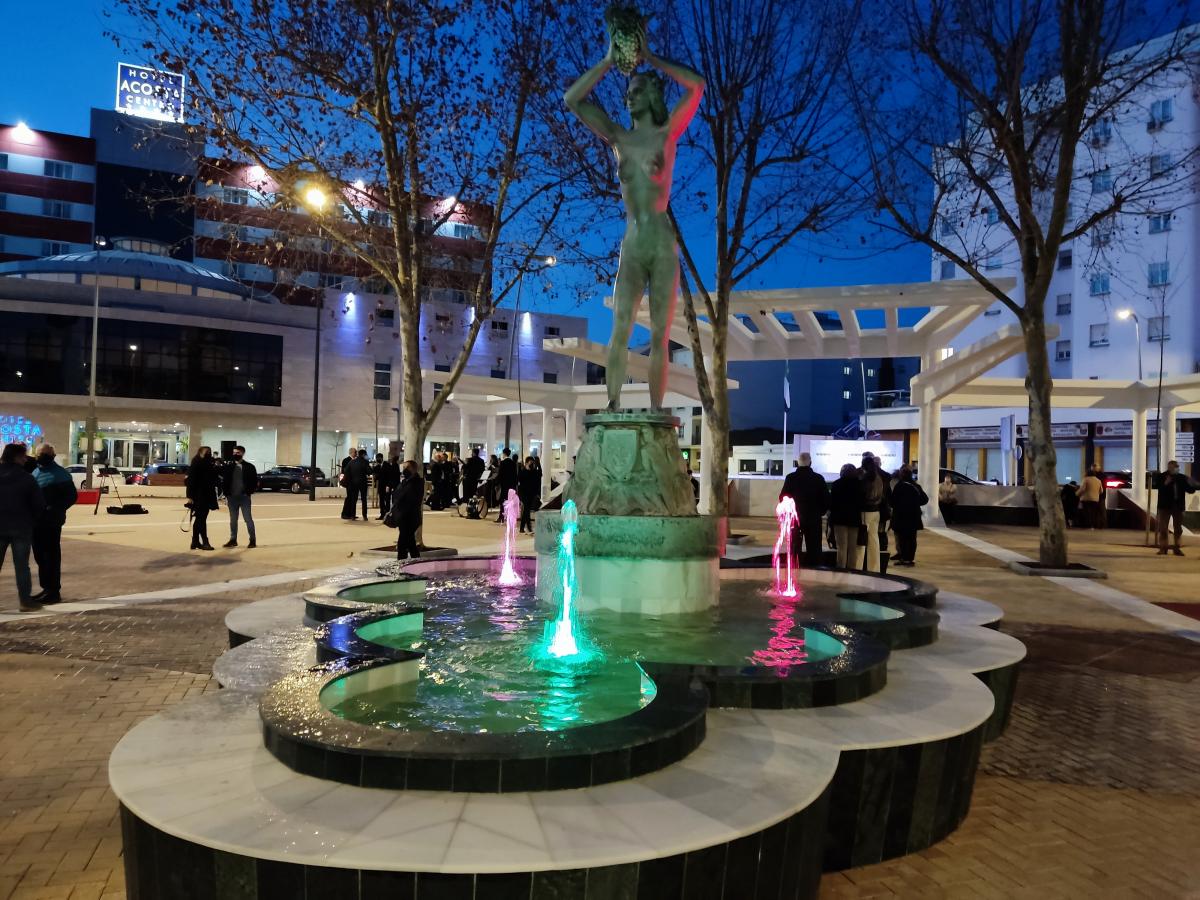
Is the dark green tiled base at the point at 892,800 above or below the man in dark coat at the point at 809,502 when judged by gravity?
below

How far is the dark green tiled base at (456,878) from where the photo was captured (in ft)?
7.85

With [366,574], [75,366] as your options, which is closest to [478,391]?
[366,574]

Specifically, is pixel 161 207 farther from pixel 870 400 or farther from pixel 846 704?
pixel 846 704

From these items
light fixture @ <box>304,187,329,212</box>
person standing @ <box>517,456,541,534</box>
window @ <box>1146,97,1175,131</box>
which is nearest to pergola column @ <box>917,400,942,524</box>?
person standing @ <box>517,456,541,534</box>

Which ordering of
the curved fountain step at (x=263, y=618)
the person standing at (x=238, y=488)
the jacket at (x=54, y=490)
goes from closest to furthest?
the curved fountain step at (x=263, y=618), the jacket at (x=54, y=490), the person standing at (x=238, y=488)

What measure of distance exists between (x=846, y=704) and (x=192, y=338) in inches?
2080

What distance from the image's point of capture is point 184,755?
10.7 feet

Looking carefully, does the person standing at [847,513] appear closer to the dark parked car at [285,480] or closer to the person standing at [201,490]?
the person standing at [201,490]

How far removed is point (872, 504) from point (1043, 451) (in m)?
5.43

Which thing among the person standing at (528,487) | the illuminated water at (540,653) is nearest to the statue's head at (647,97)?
the illuminated water at (540,653)

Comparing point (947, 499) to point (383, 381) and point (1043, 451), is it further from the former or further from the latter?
point (383, 381)

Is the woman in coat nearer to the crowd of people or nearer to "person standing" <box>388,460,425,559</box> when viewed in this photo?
the crowd of people

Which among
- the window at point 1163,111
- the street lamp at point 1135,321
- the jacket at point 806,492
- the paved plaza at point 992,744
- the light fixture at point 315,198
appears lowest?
the paved plaza at point 992,744

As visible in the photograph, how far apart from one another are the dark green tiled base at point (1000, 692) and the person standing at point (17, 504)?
9.20m
